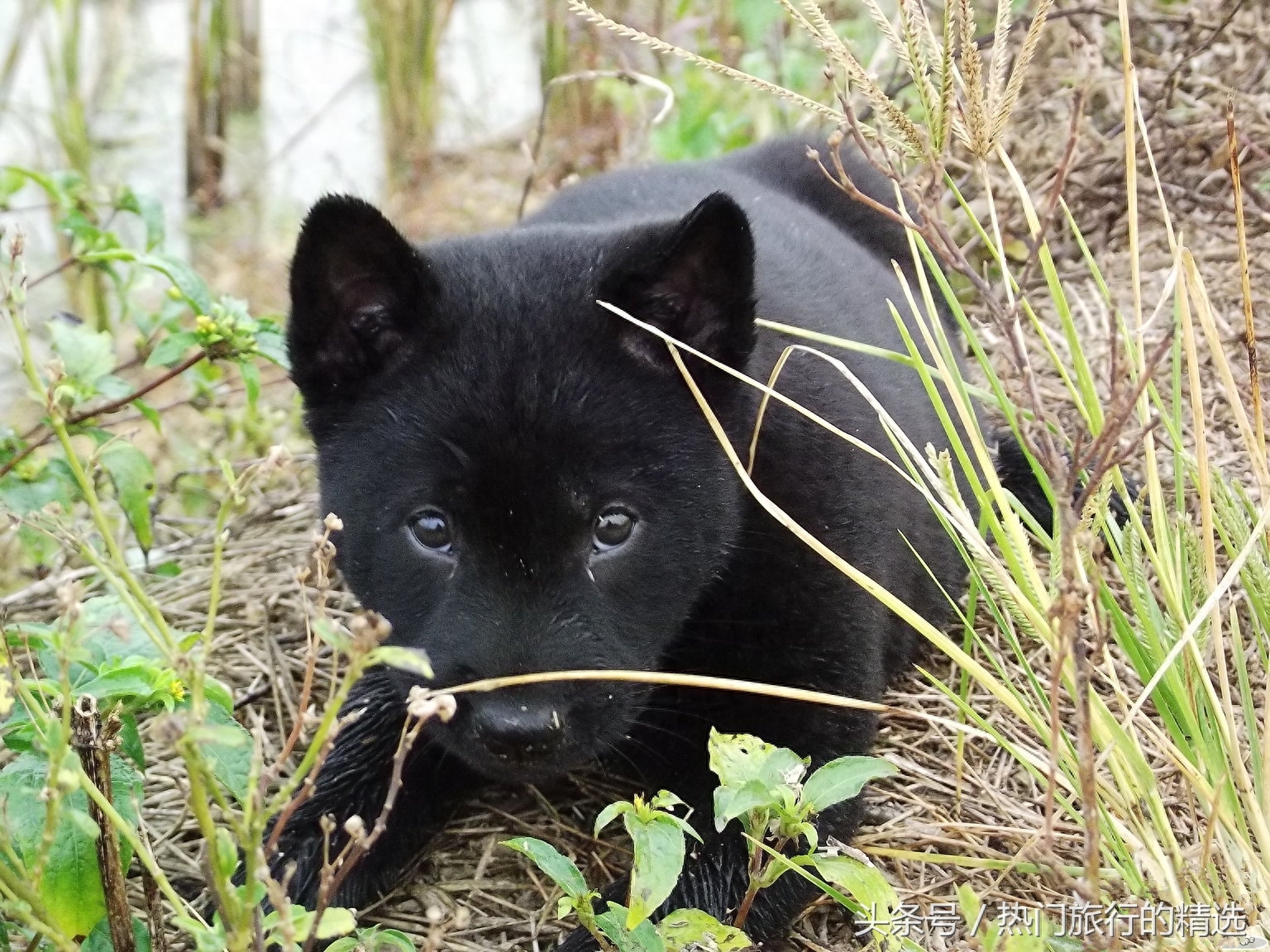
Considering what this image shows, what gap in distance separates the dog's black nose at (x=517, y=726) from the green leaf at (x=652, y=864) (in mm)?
235

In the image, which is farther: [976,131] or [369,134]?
[369,134]


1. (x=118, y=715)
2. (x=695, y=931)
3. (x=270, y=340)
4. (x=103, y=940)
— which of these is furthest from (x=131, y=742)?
(x=270, y=340)

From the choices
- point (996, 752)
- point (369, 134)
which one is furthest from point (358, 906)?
point (369, 134)

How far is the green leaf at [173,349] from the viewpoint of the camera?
2.60m

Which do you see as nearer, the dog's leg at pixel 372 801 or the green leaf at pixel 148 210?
the dog's leg at pixel 372 801

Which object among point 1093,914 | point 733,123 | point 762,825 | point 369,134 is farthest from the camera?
point 369,134

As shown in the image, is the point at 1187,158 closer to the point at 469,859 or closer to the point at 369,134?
the point at 469,859

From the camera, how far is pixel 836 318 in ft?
8.40

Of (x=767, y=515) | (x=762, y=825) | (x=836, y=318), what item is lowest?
(x=762, y=825)

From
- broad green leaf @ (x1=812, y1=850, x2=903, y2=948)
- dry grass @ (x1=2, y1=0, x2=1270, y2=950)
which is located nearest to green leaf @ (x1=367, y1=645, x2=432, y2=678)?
dry grass @ (x1=2, y1=0, x2=1270, y2=950)

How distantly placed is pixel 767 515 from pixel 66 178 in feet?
6.11

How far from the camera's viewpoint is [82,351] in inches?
97.0

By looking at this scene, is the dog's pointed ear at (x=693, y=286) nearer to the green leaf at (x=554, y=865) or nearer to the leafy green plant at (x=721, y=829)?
the leafy green plant at (x=721, y=829)

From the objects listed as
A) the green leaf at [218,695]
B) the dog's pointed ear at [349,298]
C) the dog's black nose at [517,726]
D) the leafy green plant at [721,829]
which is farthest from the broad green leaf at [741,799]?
the dog's pointed ear at [349,298]
